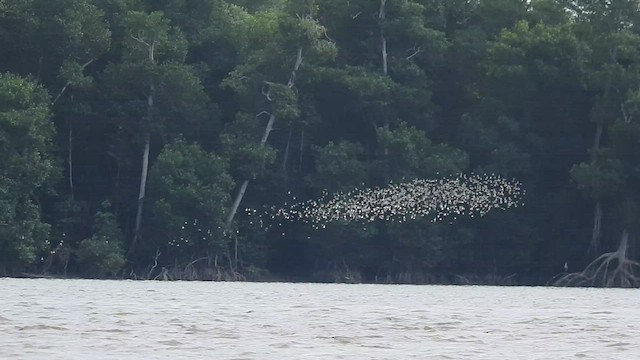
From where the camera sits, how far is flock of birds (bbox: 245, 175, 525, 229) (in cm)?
5403

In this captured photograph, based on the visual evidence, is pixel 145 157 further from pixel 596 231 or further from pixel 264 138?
pixel 596 231

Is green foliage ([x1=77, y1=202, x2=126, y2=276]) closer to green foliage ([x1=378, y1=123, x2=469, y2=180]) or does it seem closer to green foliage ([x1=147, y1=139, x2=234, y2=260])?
green foliage ([x1=147, y1=139, x2=234, y2=260])

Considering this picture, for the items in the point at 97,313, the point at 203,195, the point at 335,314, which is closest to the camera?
the point at 97,313

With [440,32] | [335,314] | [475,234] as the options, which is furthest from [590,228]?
[335,314]

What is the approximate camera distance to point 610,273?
52.3 m

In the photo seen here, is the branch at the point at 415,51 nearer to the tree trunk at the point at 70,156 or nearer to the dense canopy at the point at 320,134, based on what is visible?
the dense canopy at the point at 320,134

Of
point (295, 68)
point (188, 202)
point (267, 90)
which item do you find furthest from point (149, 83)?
point (295, 68)

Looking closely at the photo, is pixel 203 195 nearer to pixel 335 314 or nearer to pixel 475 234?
pixel 475 234

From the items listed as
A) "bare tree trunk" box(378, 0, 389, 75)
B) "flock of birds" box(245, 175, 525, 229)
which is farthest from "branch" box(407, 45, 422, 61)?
"flock of birds" box(245, 175, 525, 229)

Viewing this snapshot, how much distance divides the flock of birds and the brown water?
22493mm

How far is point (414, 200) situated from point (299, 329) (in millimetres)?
33229

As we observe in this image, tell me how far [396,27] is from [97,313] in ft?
111

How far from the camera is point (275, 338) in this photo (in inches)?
755

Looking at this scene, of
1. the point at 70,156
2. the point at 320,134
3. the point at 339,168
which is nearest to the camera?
the point at 339,168
